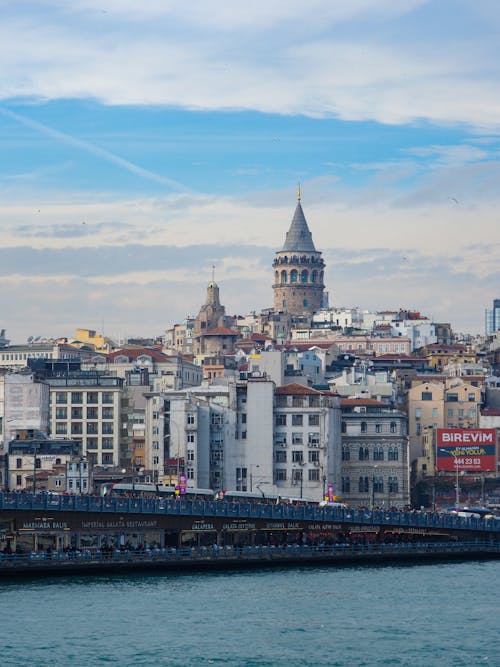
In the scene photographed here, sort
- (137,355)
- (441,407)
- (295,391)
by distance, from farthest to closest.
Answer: (137,355) → (441,407) → (295,391)

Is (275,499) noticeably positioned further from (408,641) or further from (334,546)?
(408,641)

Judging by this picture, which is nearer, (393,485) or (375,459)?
(393,485)

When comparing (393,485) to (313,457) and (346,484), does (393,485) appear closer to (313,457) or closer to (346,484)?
(346,484)

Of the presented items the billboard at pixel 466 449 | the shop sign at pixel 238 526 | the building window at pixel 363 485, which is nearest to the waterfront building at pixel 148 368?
the billboard at pixel 466 449

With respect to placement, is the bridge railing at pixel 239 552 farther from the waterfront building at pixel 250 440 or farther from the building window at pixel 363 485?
the building window at pixel 363 485

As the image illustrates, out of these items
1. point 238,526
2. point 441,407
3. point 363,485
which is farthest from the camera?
point 441,407

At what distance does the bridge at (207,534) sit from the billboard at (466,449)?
40.4 metres

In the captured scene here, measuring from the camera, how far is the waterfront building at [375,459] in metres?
145

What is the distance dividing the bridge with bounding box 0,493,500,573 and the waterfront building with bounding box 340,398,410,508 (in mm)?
31683

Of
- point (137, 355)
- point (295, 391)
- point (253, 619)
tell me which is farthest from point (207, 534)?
point (137, 355)

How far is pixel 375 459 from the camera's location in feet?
482

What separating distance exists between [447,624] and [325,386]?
89.7 metres

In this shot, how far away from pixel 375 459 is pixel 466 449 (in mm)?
11551

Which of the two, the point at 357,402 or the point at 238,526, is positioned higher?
the point at 357,402
